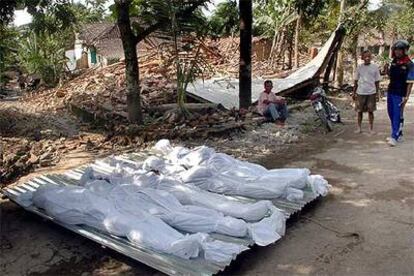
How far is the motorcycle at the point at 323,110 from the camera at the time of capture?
8367 mm

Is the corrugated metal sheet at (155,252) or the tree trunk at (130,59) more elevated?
the tree trunk at (130,59)

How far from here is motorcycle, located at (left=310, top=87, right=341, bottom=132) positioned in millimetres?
8367

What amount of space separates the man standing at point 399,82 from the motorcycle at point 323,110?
1.45 m

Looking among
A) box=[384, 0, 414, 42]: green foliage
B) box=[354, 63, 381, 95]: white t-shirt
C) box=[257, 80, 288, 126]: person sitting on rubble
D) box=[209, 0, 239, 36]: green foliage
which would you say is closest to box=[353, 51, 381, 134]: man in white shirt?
box=[354, 63, 381, 95]: white t-shirt

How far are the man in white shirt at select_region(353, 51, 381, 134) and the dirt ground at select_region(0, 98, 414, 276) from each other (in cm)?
194

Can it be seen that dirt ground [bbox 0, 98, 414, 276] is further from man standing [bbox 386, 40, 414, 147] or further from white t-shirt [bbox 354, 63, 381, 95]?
white t-shirt [bbox 354, 63, 381, 95]

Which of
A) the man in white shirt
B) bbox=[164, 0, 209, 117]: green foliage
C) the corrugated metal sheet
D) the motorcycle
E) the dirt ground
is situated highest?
bbox=[164, 0, 209, 117]: green foliage

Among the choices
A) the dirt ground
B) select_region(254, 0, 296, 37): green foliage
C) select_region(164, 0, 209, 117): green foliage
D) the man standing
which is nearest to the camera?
the dirt ground

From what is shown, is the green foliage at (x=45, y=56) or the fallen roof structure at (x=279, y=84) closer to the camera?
the fallen roof structure at (x=279, y=84)

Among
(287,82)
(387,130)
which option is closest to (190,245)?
(387,130)

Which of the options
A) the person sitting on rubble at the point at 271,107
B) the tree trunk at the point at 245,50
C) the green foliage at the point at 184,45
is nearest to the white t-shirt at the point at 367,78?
the person sitting on rubble at the point at 271,107

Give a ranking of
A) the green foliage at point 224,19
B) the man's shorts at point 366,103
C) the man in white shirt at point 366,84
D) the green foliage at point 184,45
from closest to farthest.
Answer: the man in white shirt at point 366,84
the man's shorts at point 366,103
the green foliage at point 184,45
the green foliage at point 224,19

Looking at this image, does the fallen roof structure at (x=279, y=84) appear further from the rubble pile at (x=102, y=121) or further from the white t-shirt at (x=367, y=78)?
the white t-shirt at (x=367, y=78)

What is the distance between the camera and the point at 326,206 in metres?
4.73
